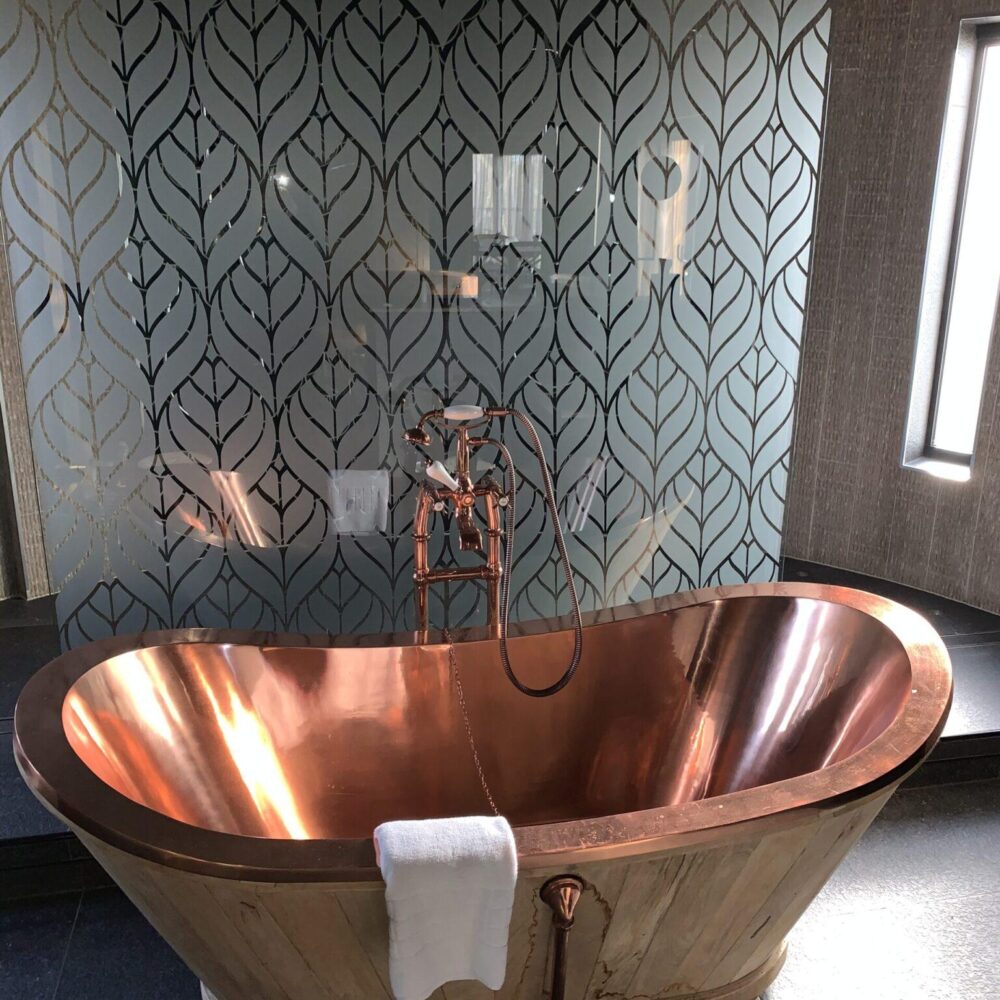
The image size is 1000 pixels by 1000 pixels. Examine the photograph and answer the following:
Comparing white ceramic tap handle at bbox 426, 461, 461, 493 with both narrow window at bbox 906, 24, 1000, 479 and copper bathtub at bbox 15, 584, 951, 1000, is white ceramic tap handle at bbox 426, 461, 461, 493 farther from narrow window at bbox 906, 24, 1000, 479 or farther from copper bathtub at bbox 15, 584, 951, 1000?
narrow window at bbox 906, 24, 1000, 479

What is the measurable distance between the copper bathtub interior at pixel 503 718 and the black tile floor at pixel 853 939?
371mm

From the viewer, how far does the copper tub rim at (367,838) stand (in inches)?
49.2

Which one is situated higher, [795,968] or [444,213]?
[444,213]

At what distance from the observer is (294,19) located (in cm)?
220

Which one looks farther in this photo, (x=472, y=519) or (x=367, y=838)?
(x=472, y=519)

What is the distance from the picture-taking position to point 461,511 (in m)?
1.92

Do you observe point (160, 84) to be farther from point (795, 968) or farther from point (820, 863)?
point (795, 968)

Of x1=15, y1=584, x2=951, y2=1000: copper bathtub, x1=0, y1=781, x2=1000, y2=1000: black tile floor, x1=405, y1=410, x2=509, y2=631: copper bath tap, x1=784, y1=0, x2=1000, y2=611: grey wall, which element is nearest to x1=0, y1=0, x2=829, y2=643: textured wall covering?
x1=405, y1=410, x2=509, y2=631: copper bath tap

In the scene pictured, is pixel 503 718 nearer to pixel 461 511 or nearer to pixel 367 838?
pixel 461 511

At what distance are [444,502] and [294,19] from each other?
1.21 metres

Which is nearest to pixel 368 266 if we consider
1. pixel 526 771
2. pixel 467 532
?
pixel 467 532

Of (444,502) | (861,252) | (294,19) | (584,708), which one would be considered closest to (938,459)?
(861,252)

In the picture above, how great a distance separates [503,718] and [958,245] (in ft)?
8.19

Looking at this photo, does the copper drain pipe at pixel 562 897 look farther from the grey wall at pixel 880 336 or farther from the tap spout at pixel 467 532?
the grey wall at pixel 880 336
